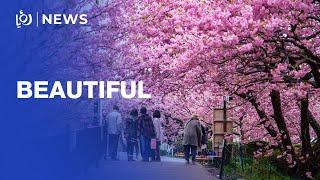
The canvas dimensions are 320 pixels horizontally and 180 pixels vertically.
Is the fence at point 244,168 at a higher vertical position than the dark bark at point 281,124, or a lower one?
lower

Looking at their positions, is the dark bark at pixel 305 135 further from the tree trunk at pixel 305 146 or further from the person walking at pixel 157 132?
the person walking at pixel 157 132

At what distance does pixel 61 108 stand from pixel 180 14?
196cm

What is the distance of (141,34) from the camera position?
9.15m

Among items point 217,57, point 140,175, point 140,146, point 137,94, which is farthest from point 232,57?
point 140,146

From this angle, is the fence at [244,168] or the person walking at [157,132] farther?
the person walking at [157,132]

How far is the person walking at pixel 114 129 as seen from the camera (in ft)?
29.8

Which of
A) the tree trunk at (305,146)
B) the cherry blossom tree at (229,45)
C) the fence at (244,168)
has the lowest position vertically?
the fence at (244,168)

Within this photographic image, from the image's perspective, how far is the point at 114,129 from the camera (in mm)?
9102

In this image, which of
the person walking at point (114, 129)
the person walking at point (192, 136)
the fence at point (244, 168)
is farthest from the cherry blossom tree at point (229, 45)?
the person walking at point (192, 136)

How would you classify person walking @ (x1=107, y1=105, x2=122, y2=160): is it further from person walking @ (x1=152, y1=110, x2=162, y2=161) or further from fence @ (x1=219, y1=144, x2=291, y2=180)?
fence @ (x1=219, y1=144, x2=291, y2=180)

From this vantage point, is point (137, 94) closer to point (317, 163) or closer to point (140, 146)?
point (140, 146)

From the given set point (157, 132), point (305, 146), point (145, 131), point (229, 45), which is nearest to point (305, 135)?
point (305, 146)

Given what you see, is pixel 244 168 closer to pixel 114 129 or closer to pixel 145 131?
pixel 145 131

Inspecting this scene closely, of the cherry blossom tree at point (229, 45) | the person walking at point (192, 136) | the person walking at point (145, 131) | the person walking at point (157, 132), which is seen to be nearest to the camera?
the cherry blossom tree at point (229, 45)
